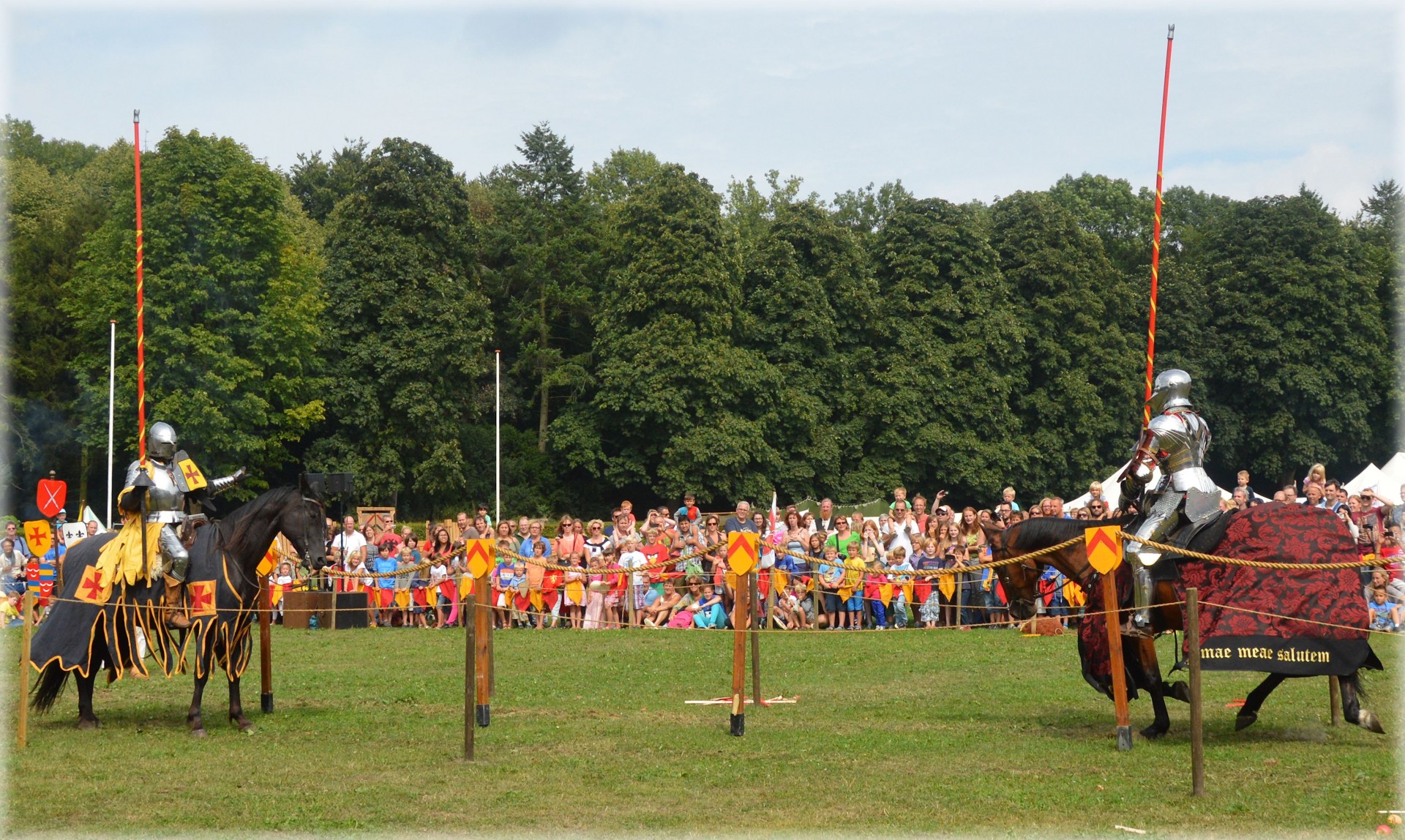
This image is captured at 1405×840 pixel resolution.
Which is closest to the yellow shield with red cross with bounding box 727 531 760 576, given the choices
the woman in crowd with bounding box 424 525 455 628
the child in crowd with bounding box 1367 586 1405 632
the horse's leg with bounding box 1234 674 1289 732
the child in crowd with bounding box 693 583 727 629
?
the horse's leg with bounding box 1234 674 1289 732

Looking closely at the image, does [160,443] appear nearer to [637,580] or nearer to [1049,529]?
[1049,529]

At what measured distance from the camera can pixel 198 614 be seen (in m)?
11.3

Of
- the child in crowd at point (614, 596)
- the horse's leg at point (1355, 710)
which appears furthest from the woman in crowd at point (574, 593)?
the horse's leg at point (1355, 710)

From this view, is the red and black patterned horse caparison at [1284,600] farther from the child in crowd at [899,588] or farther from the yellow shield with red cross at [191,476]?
the child in crowd at [899,588]

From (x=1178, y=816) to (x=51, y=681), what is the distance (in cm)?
908

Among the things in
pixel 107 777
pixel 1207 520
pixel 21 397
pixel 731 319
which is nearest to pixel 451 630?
pixel 107 777

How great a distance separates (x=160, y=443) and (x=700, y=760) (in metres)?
5.42

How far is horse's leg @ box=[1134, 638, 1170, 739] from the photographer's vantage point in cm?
1058

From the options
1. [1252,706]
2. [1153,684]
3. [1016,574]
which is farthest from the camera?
[1016,574]

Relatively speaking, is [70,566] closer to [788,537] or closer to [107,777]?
[107,777]

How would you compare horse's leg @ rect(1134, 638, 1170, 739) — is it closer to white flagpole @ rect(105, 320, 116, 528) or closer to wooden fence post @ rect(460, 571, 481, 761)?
wooden fence post @ rect(460, 571, 481, 761)

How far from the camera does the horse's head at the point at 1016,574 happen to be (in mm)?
11273

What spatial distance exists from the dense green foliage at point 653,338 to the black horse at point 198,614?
30.6 meters

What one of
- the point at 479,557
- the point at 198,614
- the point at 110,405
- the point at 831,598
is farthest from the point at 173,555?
the point at 110,405
